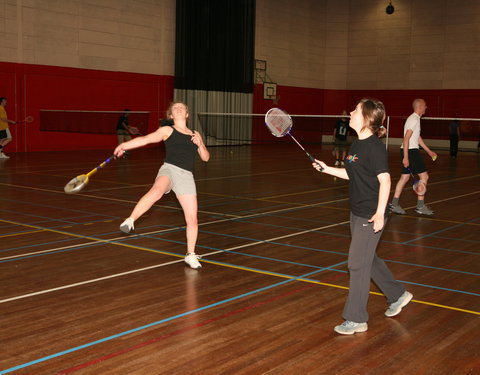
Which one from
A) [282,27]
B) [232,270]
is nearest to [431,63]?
[282,27]

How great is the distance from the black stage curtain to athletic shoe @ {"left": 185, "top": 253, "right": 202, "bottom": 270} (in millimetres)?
22192

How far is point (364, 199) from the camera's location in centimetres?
439

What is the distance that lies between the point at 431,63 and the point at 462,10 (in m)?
3.09

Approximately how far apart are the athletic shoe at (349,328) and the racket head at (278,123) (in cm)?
292

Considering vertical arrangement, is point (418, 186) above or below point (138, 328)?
above

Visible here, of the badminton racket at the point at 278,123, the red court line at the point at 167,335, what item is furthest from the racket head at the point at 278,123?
the red court line at the point at 167,335

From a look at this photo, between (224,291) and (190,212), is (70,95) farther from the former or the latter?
(224,291)

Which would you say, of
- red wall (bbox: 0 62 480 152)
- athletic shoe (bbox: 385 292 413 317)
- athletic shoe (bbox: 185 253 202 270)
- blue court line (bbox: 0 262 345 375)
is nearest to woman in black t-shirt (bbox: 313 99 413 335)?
athletic shoe (bbox: 385 292 413 317)

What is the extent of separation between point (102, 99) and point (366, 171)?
72.4ft

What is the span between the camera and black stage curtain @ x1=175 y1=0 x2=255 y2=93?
27672 mm

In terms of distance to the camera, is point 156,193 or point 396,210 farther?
point 396,210

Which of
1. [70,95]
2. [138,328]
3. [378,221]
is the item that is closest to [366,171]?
[378,221]

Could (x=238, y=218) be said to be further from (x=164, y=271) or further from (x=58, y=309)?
(x=58, y=309)

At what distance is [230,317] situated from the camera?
189 inches
